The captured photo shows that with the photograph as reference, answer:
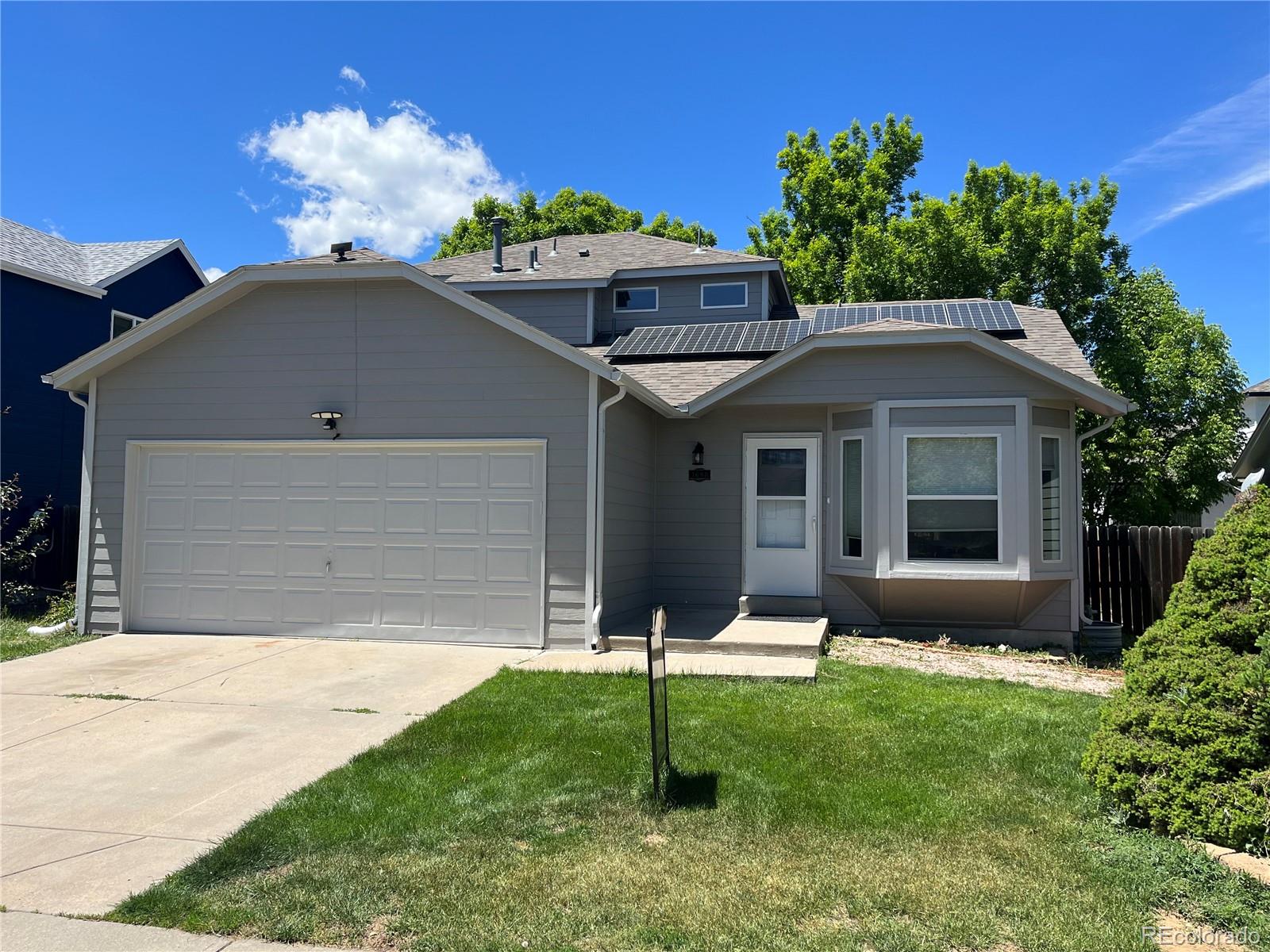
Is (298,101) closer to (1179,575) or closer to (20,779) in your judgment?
(20,779)

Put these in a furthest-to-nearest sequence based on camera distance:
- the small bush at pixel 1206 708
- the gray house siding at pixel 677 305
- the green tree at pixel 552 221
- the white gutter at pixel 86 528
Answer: the green tree at pixel 552 221, the gray house siding at pixel 677 305, the white gutter at pixel 86 528, the small bush at pixel 1206 708

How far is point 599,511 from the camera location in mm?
9242

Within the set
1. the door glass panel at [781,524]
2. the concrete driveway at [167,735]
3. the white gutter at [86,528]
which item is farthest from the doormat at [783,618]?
the white gutter at [86,528]

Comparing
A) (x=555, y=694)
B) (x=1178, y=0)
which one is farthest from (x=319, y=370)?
(x=1178, y=0)

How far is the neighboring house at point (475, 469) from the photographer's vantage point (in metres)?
9.48

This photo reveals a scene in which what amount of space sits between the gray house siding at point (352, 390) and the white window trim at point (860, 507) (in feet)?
11.5

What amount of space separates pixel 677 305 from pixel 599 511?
7.74 meters

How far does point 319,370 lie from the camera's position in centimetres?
1001

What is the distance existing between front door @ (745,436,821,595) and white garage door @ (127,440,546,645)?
329 cm

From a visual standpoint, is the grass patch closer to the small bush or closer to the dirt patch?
the dirt patch

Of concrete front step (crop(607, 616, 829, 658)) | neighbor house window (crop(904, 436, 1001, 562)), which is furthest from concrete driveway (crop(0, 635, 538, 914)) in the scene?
neighbor house window (crop(904, 436, 1001, 562))

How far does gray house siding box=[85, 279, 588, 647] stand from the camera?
935 cm

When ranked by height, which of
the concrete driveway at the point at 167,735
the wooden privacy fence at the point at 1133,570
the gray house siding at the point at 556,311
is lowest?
the concrete driveway at the point at 167,735

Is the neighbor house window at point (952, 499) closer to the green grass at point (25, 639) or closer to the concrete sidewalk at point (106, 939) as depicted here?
the concrete sidewalk at point (106, 939)
